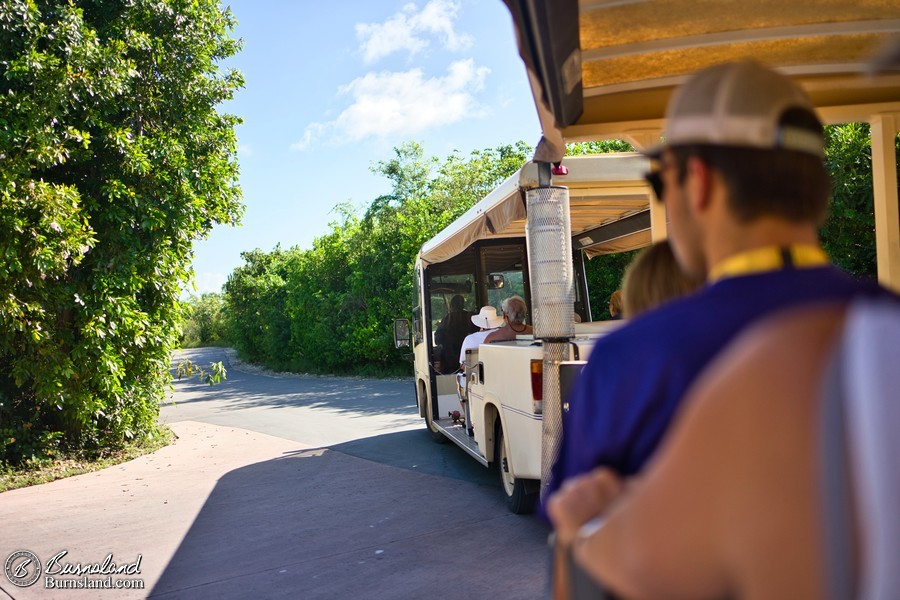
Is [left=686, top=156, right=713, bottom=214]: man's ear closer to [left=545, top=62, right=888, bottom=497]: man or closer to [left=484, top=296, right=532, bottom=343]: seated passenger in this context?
[left=545, top=62, right=888, bottom=497]: man

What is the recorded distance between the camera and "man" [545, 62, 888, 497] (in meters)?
1.04

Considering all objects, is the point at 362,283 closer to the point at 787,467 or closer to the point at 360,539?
the point at 360,539

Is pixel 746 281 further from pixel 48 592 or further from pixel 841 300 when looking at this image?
pixel 48 592

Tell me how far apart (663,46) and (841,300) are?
255 cm

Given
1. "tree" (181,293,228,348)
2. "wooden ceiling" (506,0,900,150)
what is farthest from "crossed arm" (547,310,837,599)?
"tree" (181,293,228,348)

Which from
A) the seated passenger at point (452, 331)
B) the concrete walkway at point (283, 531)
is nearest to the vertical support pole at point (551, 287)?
the concrete walkway at point (283, 531)

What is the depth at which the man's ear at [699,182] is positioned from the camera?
1154 mm

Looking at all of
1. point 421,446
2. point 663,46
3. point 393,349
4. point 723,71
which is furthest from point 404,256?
point 723,71

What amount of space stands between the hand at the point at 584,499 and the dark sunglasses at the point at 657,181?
0.52m

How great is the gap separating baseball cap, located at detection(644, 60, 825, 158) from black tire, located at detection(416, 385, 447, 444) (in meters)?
8.69

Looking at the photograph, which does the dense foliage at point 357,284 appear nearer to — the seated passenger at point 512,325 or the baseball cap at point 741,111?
the seated passenger at point 512,325

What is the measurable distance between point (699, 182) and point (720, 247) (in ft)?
0.36

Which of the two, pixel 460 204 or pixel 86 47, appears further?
pixel 460 204

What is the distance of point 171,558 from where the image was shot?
5.54 m
